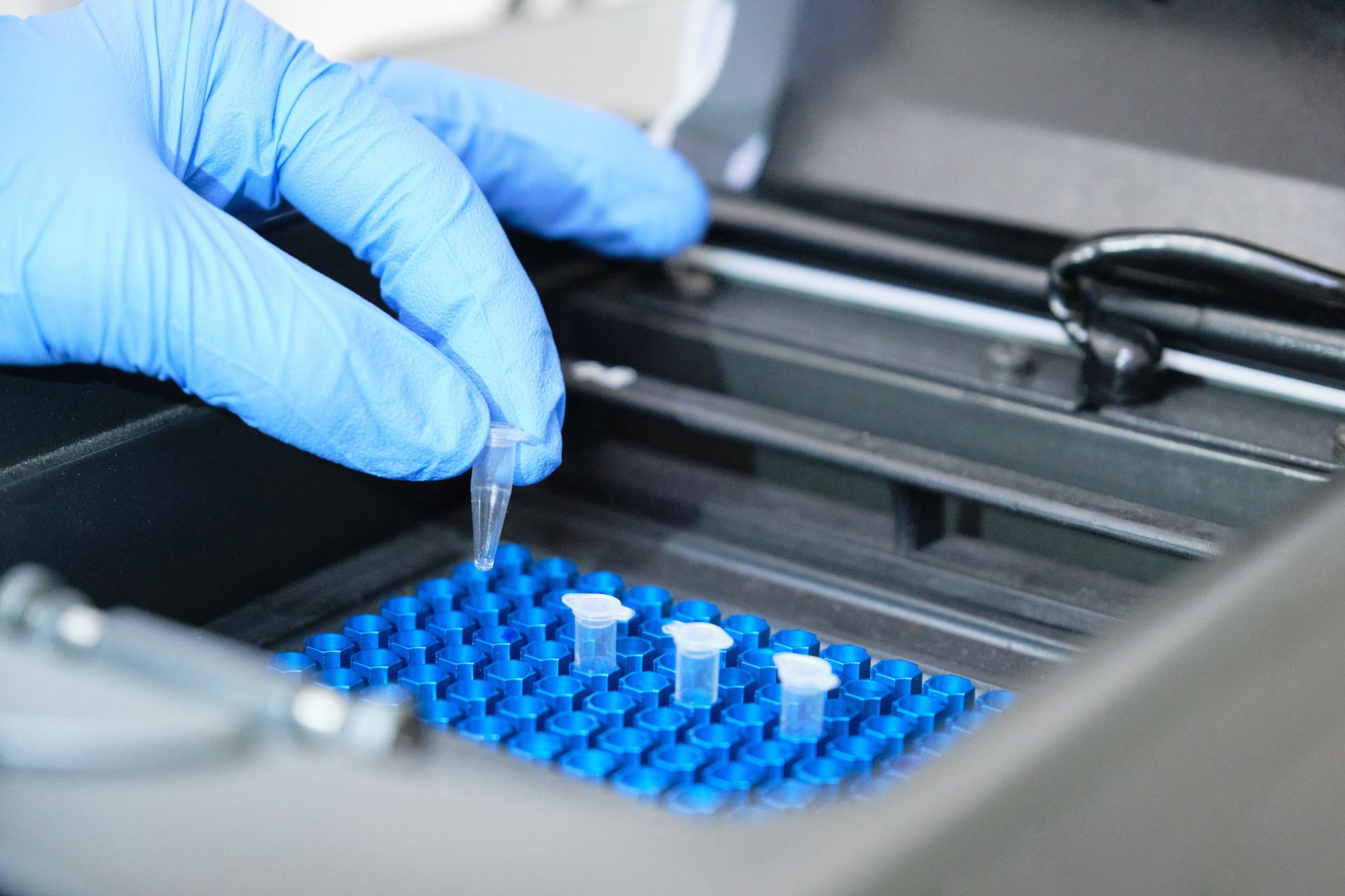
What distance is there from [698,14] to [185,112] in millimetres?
667

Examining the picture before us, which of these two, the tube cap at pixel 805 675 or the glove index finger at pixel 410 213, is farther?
the glove index finger at pixel 410 213

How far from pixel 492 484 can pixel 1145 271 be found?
1.95ft

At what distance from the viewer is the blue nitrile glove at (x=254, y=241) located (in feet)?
2.83

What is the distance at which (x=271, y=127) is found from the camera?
1037mm

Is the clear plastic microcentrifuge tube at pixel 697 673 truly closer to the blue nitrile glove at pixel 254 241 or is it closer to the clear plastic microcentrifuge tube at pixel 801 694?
the clear plastic microcentrifuge tube at pixel 801 694

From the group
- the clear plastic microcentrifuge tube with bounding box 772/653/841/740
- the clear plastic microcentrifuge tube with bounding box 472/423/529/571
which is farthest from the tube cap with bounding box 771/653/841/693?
the clear plastic microcentrifuge tube with bounding box 472/423/529/571

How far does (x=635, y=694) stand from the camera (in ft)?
3.05

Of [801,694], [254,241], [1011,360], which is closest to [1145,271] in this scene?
[1011,360]

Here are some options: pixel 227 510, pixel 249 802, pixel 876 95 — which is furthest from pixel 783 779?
pixel 876 95

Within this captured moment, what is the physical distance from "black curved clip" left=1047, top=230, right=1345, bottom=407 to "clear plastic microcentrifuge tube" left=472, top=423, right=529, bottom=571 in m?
0.48

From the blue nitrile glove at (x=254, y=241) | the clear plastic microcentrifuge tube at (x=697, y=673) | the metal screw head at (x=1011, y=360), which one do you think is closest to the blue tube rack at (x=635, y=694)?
the clear plastic microcentrifuge tube at (x=697, y=673)

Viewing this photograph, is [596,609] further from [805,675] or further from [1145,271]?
[1145,271]

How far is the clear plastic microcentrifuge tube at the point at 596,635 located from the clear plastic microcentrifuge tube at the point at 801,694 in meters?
0.13

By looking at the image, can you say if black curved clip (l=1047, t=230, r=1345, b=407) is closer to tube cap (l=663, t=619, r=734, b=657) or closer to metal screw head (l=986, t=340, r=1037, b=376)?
metal screw head (l=986, t=340, r=1037, b=376)
